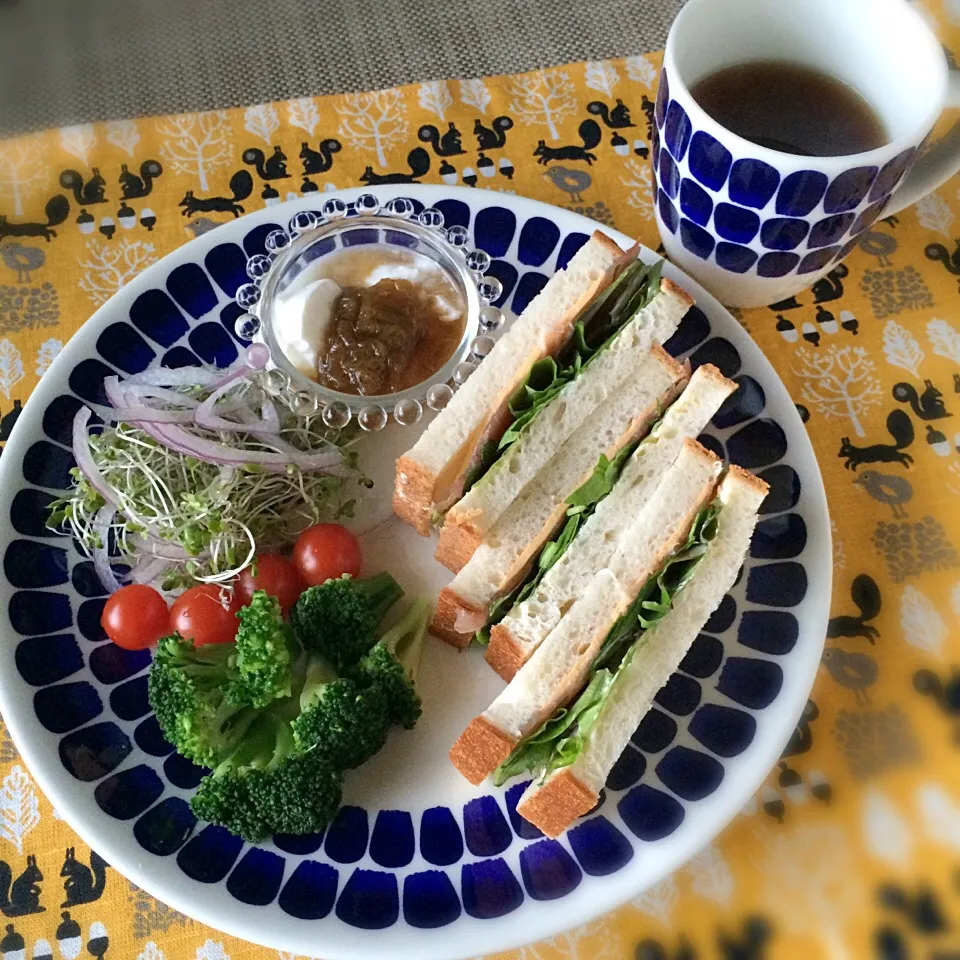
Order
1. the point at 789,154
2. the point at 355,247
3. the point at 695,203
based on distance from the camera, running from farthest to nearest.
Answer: the point at 355,247 < the point at 695,203 < the point at 789,154

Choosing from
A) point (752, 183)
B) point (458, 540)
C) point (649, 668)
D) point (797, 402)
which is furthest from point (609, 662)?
point (752, 183)

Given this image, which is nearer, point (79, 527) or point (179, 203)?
point (79, 527)

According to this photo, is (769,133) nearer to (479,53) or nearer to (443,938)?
(479,53)

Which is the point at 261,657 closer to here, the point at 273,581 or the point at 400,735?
the point at 273,581

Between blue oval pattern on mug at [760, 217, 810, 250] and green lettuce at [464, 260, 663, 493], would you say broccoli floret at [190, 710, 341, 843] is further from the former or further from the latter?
blue oval pattern on mug at [760, 217, 810, 250]

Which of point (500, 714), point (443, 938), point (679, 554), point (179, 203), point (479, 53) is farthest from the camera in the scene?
point (479, 53)

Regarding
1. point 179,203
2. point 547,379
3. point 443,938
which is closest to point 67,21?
point 179,203

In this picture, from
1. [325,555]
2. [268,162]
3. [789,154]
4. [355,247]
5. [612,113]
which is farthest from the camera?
[612,113]

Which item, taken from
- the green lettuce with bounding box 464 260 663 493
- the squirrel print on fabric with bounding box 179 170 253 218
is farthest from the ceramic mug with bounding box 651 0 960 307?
the squirrel print on fabric with bounding box 179 170 253 218
